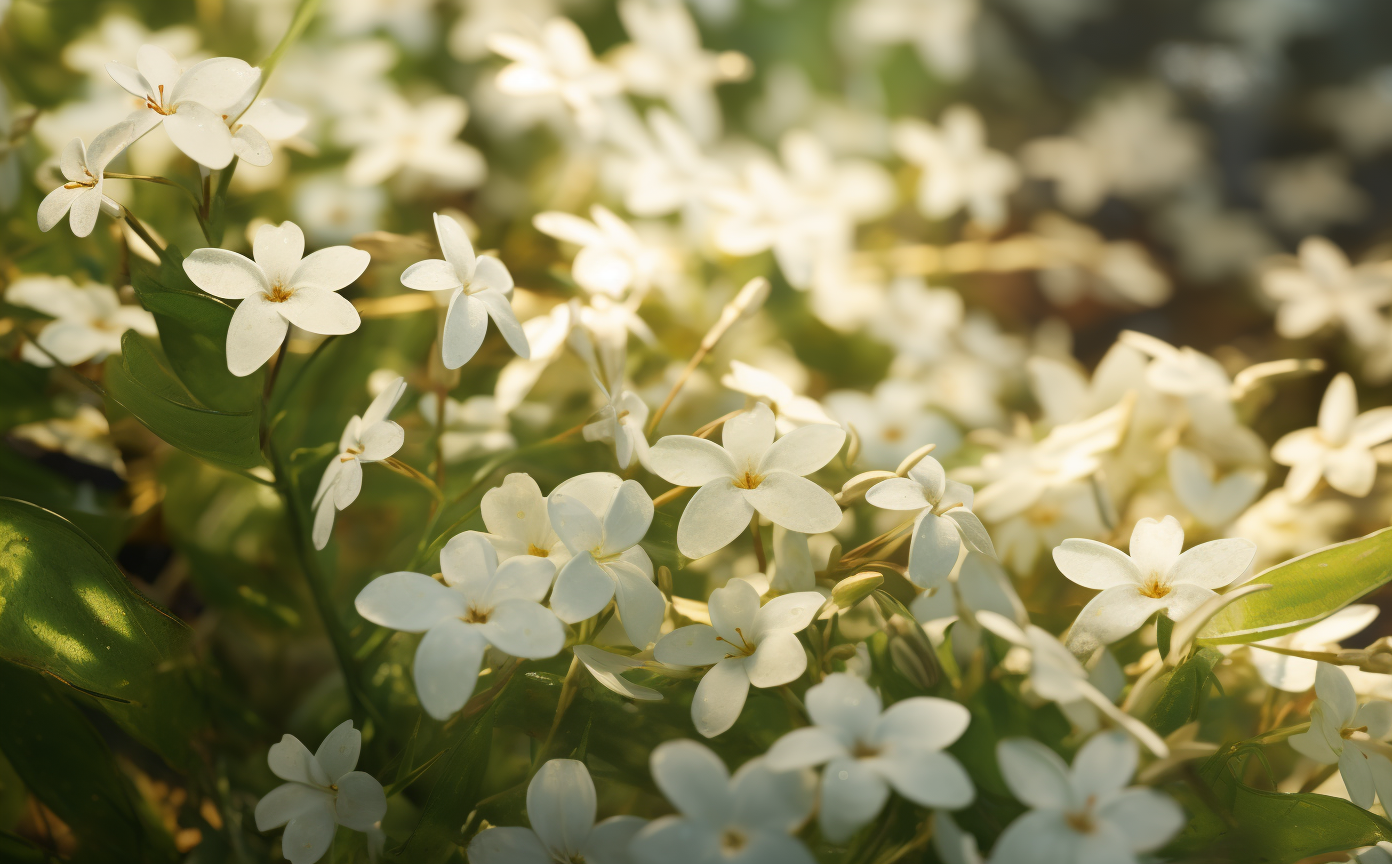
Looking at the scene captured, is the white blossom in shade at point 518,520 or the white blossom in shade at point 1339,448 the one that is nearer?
the white blossom in shade at point 518,520

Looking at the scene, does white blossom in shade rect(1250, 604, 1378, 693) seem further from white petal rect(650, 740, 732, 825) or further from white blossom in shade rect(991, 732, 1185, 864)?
white petal rect(650, 740, 732, 825)

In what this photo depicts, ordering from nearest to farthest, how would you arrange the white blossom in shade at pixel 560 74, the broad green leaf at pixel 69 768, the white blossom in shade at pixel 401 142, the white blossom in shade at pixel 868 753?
the white blossom in shade at pixel 868 753 → the broad green leaf at pixel 69 768 → the white blossom in shade at pixel 560 74 → the white blossom in shade at pixel 401 142

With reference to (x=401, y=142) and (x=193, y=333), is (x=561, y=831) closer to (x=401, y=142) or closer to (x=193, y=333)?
(x=193, y=333)

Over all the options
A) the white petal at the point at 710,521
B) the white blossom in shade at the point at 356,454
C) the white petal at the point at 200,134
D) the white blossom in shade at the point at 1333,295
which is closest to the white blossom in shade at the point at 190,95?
the white petal at the point at 200,134

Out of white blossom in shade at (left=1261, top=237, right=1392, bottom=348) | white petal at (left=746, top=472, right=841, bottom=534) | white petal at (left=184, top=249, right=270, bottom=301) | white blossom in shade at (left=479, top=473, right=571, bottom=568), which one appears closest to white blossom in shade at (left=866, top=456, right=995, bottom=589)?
white petal at (left=746, top=472, right=841, bottom=534)

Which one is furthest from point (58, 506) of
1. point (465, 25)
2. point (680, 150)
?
point (465, 25)

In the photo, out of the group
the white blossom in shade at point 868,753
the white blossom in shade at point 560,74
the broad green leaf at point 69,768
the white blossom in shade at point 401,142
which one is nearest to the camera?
the white blossom in shade at point 868,753

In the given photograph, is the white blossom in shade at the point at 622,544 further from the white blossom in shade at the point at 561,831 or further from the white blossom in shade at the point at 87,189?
the white blossom in shade at the point at 87,189
